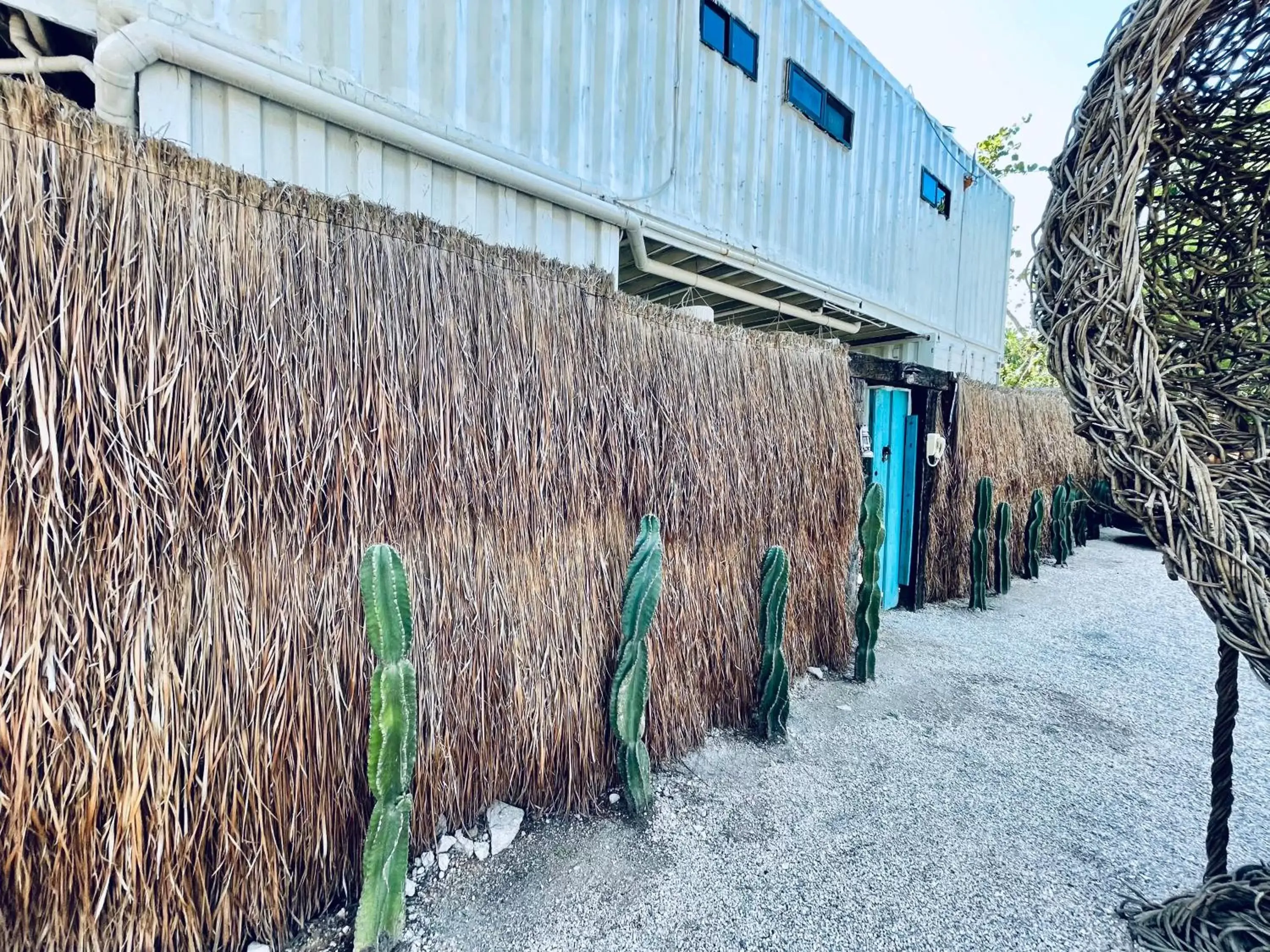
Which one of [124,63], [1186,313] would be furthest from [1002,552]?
[124,63]

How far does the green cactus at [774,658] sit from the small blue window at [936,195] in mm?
6296

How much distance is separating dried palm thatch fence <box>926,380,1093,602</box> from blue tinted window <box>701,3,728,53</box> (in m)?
3.34

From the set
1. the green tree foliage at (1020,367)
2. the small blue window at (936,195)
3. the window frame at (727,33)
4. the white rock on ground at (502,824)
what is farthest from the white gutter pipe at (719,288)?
the green tree foliage at (1020,367)

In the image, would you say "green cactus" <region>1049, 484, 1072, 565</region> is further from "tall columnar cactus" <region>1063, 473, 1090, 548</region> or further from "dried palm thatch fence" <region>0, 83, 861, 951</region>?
"dried palm thatch fence" <region>0, 83, 861, 951</region>

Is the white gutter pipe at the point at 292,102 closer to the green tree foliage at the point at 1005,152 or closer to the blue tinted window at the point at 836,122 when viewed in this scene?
the blue tinted window at the point at 836,122

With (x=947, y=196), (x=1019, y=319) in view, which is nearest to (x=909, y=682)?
(x=947, y=196)

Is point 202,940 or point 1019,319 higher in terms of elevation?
point 1019,319

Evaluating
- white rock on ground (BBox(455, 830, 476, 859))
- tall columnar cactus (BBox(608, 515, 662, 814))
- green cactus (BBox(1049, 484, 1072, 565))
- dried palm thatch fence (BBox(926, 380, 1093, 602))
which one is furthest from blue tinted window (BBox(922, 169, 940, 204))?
white rock on ground (BBox(455, 830, 476, 859))

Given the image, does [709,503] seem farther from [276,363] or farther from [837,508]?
[276,363]

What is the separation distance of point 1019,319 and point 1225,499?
19.2 meters

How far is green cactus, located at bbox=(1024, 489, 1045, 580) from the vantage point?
5.54 metres

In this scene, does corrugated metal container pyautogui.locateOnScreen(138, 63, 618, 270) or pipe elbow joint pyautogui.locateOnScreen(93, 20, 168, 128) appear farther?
corrugated metal container pyautogui.locateOnScreen(138, 63, 618, 270)

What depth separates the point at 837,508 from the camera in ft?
11.0

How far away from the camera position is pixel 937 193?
6.96 metres
